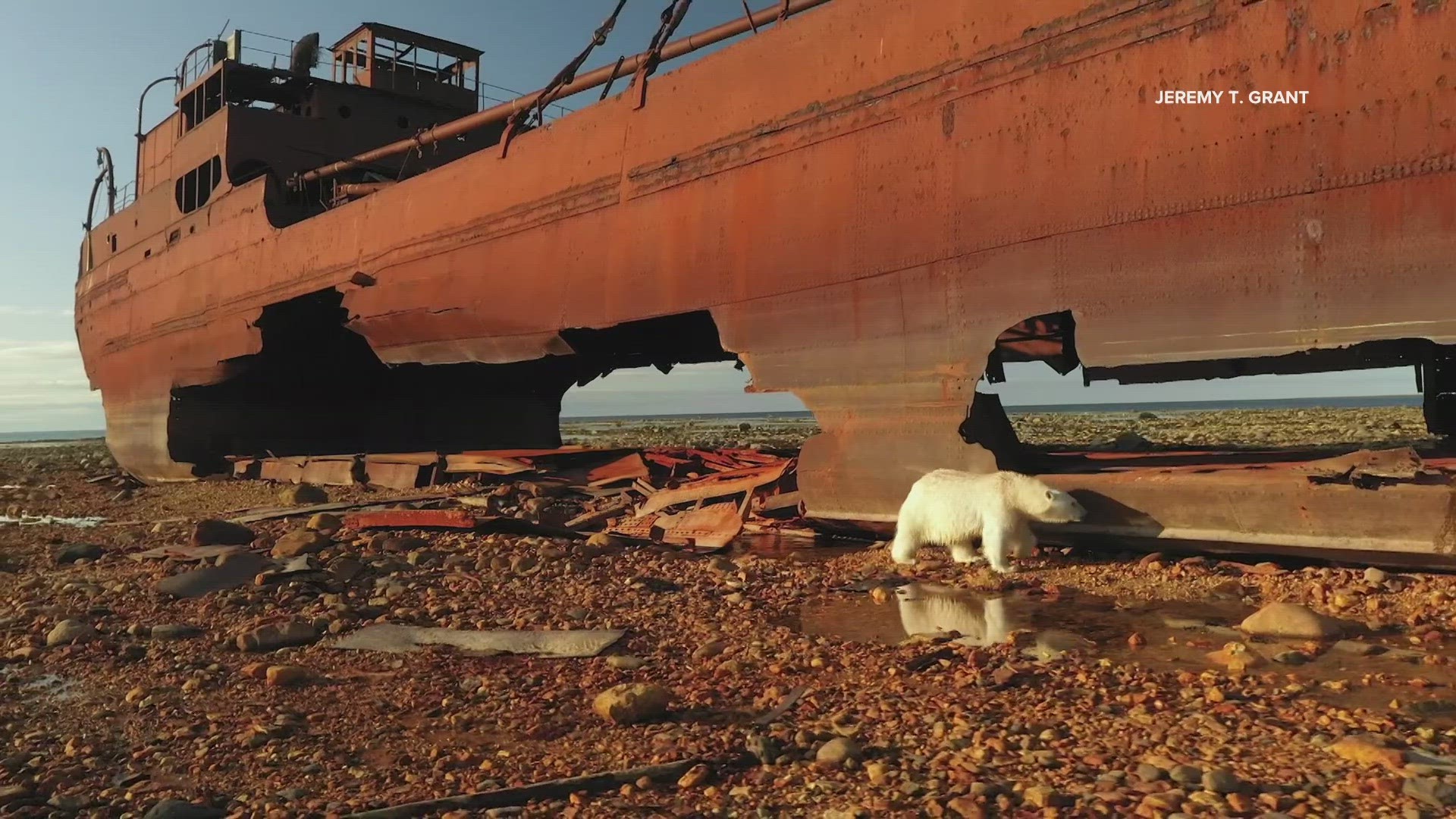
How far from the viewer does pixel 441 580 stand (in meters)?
6.08

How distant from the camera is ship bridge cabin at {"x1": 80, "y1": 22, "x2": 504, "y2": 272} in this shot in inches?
549

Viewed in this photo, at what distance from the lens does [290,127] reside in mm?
14297

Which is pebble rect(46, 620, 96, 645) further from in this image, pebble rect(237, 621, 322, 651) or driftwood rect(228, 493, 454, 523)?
driftwood rect(228, 493, 454, 523)

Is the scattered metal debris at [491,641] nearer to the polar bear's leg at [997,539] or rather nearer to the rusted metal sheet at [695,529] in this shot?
the polar bear's leg at [997,539]

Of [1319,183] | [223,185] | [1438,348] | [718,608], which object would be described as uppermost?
[223,185]

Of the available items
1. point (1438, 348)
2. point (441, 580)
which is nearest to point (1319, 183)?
point (1438, 348)

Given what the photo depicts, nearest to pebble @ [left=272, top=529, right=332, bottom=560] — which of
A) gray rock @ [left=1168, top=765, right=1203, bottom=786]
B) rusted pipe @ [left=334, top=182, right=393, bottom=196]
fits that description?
gray rock @ [left=1168, top=765, right=1203, bottom=786]

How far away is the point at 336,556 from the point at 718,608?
3044 mm

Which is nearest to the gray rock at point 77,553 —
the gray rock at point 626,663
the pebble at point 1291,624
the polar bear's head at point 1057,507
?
the gray rock at point 626,663

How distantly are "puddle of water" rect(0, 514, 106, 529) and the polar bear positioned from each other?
9048 mm

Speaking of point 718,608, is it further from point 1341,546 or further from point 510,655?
point 1341,546

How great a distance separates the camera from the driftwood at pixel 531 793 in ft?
8.77

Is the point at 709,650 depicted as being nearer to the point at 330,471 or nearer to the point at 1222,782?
the point at 1222,782

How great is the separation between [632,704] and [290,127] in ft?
45.2
